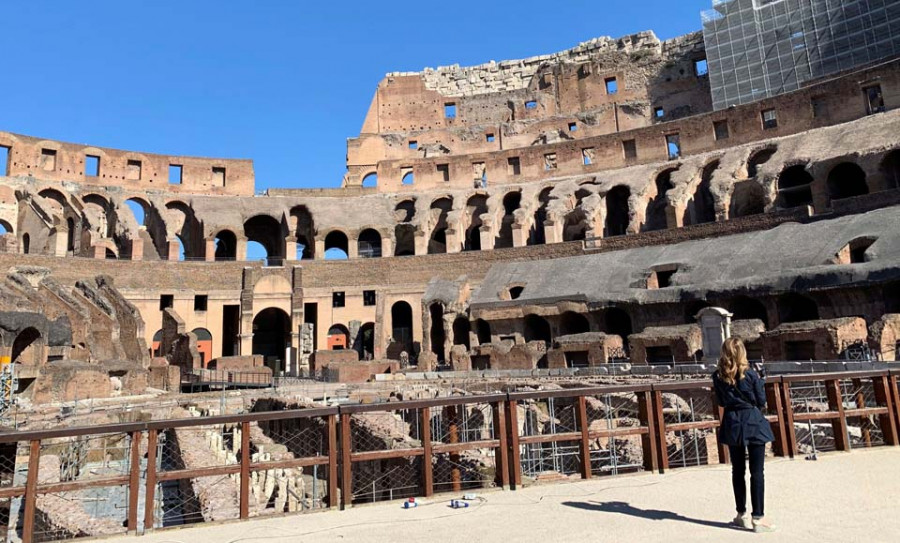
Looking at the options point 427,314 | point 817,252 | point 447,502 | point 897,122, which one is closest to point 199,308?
point 427,314

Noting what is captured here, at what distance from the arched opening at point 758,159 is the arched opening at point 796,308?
14647 millimetres

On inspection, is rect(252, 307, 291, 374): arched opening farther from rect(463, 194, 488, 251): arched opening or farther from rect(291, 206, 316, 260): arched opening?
rect(463, 194, 488, 251): arched opening

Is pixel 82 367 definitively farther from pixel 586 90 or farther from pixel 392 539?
pixel 586 90

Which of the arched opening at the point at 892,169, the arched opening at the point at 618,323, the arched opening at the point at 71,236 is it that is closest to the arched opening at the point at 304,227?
the arched opening at the point at 71,236

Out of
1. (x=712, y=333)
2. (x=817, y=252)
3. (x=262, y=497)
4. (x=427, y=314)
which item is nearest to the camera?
(x=262, y=497)

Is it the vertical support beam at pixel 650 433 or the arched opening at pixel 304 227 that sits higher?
the arched opening at pixel 304 227

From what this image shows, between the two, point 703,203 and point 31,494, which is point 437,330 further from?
point 31,494

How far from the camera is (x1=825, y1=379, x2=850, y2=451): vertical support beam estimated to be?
24.4 ft

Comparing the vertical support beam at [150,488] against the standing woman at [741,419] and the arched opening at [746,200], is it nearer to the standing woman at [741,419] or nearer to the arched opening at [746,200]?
the standing woman at [741,419]

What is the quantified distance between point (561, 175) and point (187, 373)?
89.8 ft

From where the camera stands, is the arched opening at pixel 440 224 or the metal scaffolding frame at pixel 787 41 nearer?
the metal scaffolding frame at pixel 787 41

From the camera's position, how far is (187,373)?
1141 inches

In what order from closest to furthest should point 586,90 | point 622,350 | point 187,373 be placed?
point 622,350 → point 187,373 → point 586,90

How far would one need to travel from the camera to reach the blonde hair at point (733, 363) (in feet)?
16.8
